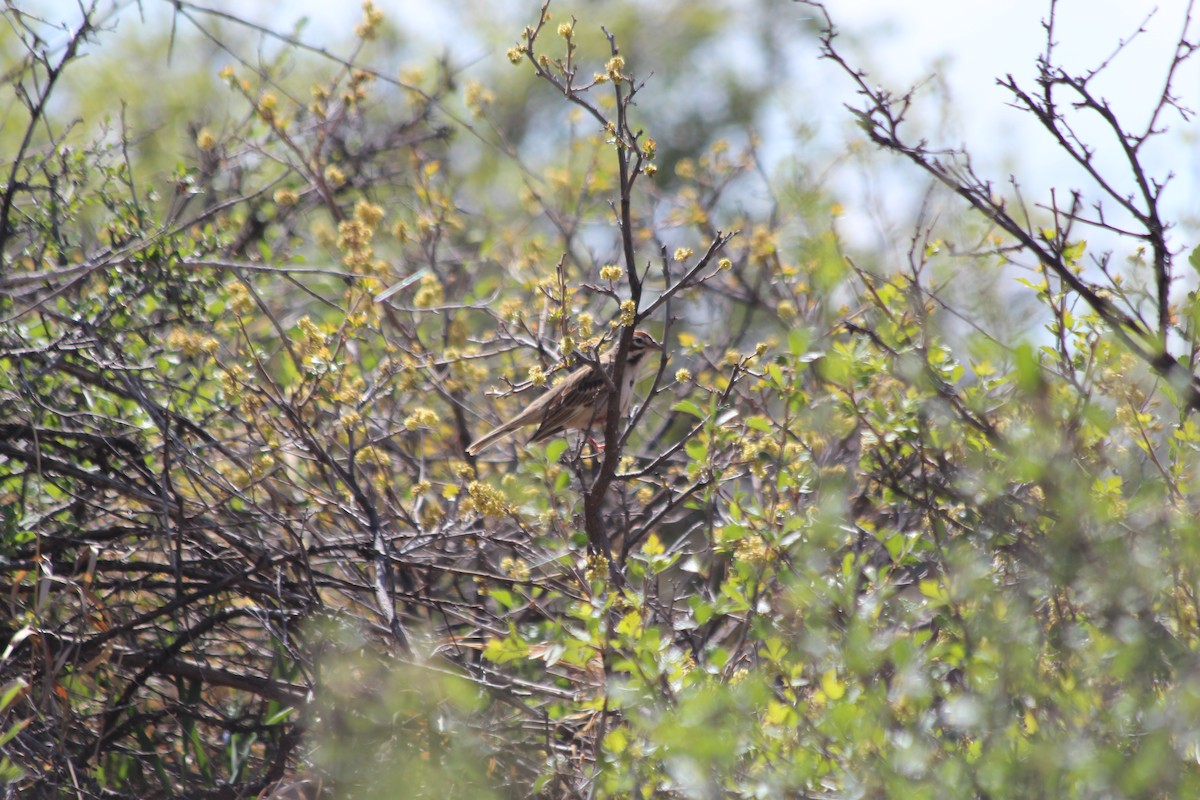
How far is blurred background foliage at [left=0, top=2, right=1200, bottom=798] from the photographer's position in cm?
286

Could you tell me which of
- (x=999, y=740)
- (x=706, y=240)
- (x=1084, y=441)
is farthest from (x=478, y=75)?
(x=999, y=740)

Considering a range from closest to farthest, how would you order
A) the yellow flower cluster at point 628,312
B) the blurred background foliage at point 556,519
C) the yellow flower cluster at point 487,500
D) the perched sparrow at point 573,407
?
1. the blurred background foliage at point 556,519
2. the yellow flower cluster at point 628,312
3. the yellow flower cluster at point 487,500
4. the perched sparrow at point 573,407

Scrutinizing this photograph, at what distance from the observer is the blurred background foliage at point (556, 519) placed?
9.37 ft

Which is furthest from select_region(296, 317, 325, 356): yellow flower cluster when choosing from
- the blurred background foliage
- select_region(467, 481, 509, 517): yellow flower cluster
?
select_region(467, 481, 509, 517): yellow flower cluster

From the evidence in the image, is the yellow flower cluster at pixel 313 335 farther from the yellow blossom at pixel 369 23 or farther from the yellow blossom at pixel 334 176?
the yellow blossom at pixel 369 23

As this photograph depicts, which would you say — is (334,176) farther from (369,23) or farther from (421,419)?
(421,419)

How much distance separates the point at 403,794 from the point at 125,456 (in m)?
2.30

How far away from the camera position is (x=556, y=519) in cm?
453

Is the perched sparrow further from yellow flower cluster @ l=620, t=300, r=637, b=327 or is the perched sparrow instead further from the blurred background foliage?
yellow flower cluster @ l=620, t=300, r=637, b=327

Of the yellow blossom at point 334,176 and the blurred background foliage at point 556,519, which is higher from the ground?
the yellow blossom at point 334,176

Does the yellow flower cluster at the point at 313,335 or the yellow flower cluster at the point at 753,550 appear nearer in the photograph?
the yellow flower cluster at the point at 753,550

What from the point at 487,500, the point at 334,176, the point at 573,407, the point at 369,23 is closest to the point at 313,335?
the point at 487,500

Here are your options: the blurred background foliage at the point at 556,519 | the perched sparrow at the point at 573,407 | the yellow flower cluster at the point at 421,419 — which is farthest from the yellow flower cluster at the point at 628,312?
the perched sparrow at the point at 573,407

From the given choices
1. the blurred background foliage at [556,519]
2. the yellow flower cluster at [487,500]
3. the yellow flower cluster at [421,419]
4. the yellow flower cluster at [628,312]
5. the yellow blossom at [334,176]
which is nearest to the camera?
the blurred background foliage at [556,519]
